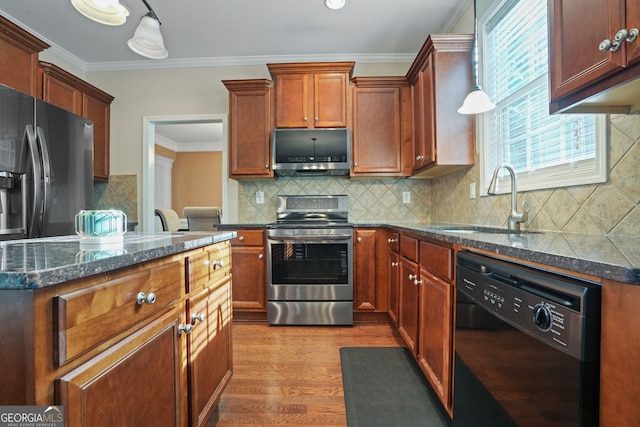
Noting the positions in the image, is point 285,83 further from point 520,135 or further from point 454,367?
point 454,367

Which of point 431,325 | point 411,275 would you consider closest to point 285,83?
point 411,275

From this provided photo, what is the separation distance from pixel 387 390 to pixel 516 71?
2.07 m

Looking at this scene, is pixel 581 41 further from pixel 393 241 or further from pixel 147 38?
pixel 147 38

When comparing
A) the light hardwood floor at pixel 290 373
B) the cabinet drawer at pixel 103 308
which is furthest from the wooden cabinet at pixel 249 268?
the cabinet drawer at pixel 103 308

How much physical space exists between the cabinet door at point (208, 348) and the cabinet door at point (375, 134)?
76.4 inches

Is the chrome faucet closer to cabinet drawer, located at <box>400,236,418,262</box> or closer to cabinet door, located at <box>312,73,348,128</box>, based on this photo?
cabinet drawer, located at <box>400,236,418,262</box>

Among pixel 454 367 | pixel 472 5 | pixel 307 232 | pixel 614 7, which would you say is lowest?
pixel 454 367

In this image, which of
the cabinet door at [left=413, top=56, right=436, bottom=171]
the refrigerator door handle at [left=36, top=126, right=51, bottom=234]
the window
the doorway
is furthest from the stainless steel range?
the refrigerator door handle at [left=36, top=126, right=51, bottom=234]

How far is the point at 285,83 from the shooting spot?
2.96 metres

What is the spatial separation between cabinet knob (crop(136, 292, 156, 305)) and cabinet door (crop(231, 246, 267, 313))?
1.92 meters

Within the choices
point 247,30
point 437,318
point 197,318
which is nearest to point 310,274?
point 437,318

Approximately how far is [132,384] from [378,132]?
2753mm

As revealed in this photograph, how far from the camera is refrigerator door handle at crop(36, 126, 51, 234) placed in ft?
7.30

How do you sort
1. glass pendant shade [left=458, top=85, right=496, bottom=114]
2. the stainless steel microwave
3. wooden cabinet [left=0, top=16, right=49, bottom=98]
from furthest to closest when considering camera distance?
the stainless steel microwave, wooden cabinet [left=0, top=16, right=49, bottom=98], glass pendant shade [left=458, top=85, right=496, bottom=114]
